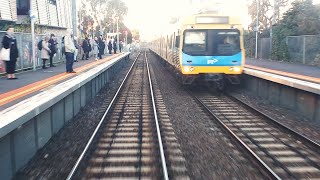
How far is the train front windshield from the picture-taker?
1478cm

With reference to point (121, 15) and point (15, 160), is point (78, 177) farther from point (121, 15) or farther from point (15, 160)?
point (121, 15)

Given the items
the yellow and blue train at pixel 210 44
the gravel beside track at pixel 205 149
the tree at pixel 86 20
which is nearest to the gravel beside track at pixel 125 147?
the gravel beside track at pixel 205 149

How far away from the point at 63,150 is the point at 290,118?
602cm

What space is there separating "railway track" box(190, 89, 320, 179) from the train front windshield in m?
2.92

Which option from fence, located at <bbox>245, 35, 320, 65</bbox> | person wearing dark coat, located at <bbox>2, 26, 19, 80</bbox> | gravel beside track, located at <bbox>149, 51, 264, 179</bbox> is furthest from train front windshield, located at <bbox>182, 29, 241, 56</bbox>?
fence, located at <bbox>245, 35, 320, 65</bbox>

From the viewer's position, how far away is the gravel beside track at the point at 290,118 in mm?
9080

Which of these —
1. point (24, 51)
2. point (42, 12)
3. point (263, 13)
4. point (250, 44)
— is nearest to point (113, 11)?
point (263, 13)

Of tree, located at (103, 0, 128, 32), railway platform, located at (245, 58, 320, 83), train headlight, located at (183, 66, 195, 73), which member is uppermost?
tree, located at (103, 0, 128, 32)

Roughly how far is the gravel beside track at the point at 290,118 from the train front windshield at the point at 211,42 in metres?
1.89

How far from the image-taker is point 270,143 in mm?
8047

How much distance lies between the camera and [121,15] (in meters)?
75.4

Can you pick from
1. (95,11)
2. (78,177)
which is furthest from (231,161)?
(95,11)

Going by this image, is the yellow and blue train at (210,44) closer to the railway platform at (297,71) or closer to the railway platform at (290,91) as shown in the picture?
the railway platform at (290,91)

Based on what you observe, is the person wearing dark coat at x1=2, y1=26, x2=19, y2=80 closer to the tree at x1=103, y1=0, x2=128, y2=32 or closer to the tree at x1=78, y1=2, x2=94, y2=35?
the tree at x1=78, y1=2, x2=94, y2=35
